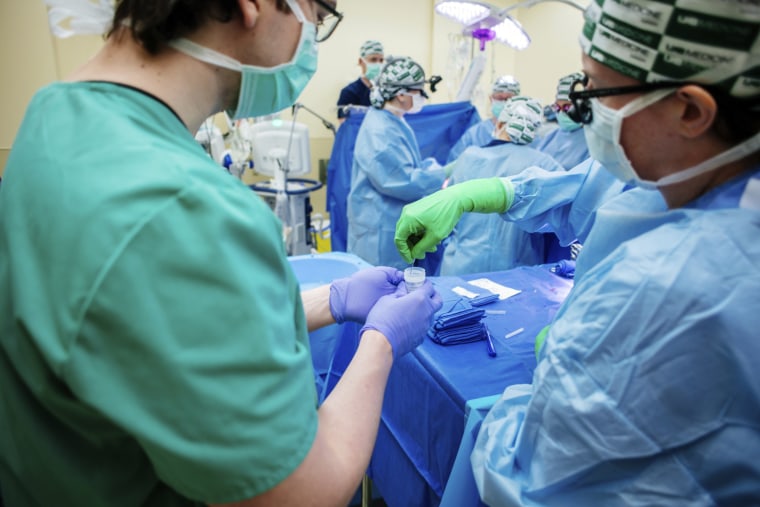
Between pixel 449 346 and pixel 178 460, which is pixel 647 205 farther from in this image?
pixel 178 460

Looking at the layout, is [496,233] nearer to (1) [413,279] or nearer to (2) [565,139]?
(1) [413,279]

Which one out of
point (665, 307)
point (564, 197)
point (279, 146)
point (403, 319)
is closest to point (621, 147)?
point (665, 307)

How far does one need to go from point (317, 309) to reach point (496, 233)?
1324 mm

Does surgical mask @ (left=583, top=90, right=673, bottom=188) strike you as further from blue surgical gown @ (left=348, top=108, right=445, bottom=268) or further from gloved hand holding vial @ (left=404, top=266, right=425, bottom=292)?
blue surgical gown @ (left=348, top=108, right=445, bottom=268)

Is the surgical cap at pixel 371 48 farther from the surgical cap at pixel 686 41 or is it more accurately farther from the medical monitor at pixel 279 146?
the surgical cap at pixel 686 41

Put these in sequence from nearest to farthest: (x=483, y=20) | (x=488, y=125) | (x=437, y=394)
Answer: (x=437, y=394) < (x=483, y=20) < (x=488, y=125)

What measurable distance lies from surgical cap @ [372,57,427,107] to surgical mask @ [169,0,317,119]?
2.23m

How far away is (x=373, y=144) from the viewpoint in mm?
2863

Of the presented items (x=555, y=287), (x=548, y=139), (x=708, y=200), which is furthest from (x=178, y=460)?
(x=548, y=139)

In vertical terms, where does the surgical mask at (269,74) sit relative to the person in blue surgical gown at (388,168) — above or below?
above

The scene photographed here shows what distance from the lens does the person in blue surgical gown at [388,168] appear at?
9.32 ft

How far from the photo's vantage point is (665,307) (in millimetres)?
582

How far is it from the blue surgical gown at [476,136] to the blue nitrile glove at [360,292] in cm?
294

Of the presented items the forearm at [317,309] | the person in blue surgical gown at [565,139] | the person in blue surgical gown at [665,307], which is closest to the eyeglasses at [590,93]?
the person in blue surgical gown at [665,307]
